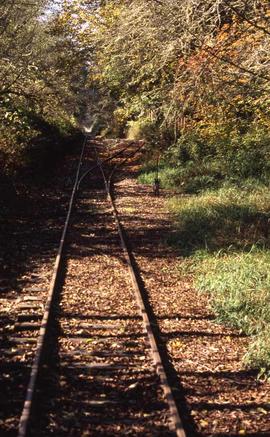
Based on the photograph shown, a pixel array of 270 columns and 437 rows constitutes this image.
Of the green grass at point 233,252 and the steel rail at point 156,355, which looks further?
the green grass at point 233,252

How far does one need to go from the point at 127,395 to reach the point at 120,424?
1.76ft

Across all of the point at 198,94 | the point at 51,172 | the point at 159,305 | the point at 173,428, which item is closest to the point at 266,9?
the point at 198,94

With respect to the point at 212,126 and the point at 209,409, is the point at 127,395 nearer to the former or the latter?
the point at 209,409

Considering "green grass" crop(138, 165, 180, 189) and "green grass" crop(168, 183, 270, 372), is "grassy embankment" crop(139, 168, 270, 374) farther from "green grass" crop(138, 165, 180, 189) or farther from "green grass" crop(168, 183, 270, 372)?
"green grass" crop(138, 165, 180, 189)

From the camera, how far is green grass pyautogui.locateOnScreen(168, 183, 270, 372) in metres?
Result: 7.13

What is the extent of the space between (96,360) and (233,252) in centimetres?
457

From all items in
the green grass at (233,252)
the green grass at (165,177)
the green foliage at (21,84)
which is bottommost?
the green grass at (233,252)

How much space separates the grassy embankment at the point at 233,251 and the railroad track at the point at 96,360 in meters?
1.21

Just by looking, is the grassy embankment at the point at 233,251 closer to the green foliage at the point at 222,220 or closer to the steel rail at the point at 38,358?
the green foliage at the point at 222,220

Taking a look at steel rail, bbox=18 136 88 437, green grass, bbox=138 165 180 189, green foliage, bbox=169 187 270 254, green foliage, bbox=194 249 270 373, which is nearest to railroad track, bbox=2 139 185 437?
steel rail, bbox=18 136 88 437

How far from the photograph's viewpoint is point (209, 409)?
A: 16.6 ft

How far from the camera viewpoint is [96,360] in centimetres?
598

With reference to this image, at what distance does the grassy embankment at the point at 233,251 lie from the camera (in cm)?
714

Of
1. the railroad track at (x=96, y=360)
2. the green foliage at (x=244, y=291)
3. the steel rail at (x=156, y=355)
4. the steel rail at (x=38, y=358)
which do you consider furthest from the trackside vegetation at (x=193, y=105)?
the steel rail at (x=38, y=358)
